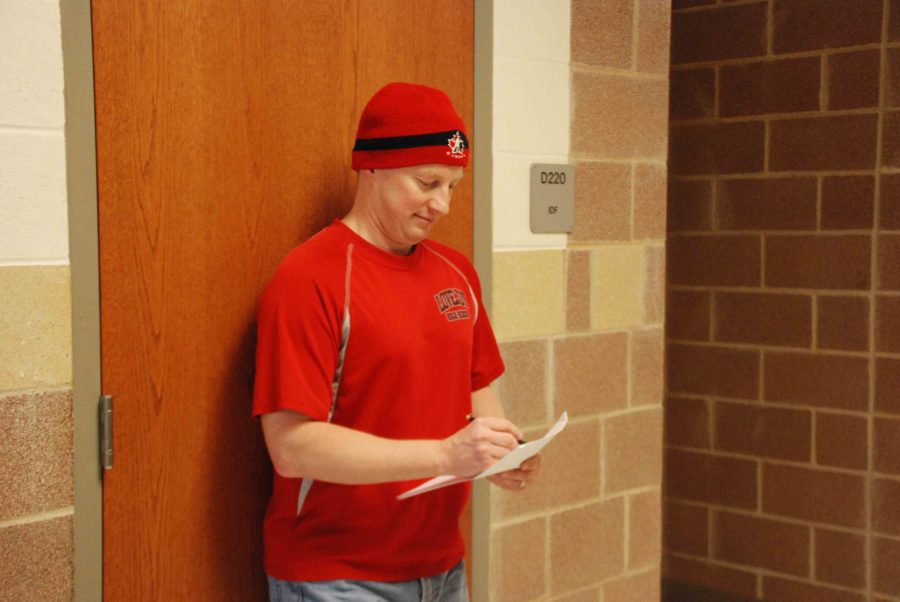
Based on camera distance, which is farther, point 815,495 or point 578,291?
point 815,495

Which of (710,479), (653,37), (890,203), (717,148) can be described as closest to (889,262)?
(890,203)

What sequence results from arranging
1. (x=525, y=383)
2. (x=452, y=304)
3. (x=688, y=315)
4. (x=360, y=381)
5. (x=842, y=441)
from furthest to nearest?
(x=688, y=315)
(x=842, y=441)
(x=525, y=383)
(x=452, y=304)
(x=360, y=381)

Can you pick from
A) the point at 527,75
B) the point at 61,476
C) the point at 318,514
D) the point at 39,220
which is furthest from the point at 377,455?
the point at 527,75

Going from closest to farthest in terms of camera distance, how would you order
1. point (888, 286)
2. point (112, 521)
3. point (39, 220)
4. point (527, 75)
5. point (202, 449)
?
point (39, 220) → point (112, 521) → point (202, 449) → point (527, 75) → point (888, 286)

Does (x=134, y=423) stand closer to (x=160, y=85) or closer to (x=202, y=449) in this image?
(x=202, y=449)

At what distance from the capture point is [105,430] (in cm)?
168

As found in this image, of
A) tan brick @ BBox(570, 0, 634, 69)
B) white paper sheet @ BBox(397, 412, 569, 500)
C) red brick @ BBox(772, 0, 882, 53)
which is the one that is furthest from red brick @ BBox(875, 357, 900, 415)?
white paper sheet @ BBox(397, 412, 569, 500)

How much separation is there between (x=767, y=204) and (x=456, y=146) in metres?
2.23

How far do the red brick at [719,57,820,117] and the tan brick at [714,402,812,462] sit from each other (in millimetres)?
1072

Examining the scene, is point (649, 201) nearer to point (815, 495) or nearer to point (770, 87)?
point (770, 87)

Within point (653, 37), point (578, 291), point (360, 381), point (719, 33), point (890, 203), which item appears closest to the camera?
point (360, 381)

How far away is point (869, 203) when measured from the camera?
347 cm

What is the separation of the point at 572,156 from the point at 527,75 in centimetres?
24

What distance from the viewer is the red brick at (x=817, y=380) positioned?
3.51 m
